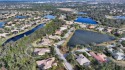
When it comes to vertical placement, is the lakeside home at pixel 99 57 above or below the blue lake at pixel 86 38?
above

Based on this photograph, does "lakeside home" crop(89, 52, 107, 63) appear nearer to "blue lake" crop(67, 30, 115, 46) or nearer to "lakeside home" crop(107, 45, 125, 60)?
"lakeside home" crop(107, 45, 125, 60)

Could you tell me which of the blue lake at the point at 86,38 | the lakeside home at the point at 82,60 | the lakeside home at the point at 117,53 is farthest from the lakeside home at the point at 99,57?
the blue lake at the point at 86,38

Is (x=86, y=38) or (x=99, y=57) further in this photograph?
(x=86, y=38)

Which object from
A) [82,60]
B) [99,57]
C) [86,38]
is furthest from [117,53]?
[86,38]

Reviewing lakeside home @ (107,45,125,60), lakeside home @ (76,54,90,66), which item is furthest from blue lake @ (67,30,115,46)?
lakeside home @ (76,54,90,66)

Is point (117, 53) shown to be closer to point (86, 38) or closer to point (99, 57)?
point (99, 57)

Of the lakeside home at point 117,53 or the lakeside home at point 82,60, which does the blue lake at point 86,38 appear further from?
the lakeside home at point 82,60

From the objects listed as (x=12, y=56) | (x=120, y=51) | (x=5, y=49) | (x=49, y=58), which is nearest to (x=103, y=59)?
(x=120, y=51)

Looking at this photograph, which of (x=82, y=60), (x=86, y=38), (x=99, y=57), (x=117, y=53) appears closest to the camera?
(x=82, y=60)
